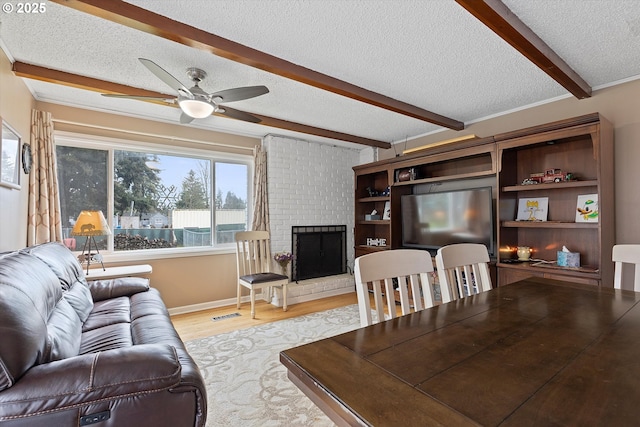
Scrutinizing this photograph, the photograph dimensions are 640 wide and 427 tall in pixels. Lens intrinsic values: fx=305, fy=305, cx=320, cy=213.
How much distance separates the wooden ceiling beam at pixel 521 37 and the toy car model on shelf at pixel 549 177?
0.77 m

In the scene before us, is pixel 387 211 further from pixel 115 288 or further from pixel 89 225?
pixel 89 225

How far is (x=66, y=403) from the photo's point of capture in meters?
1.03

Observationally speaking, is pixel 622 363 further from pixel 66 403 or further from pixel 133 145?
pixel 133 145

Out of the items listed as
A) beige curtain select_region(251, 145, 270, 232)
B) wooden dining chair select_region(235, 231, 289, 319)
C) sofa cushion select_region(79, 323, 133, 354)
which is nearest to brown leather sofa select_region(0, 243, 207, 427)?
sofa cushion select_region(79, 323, 133, 354)

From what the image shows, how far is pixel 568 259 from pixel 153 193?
448 centimetres

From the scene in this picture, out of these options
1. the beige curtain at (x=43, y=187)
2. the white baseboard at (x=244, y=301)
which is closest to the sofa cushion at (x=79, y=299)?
the beige curtain at (x=43, y=187)

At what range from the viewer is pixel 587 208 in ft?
9.23

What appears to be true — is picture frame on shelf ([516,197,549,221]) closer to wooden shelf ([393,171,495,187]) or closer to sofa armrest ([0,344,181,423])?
wooden shelf ([393,171,495,187])

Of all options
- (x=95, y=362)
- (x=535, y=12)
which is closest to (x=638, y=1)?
(x=535, y=12)

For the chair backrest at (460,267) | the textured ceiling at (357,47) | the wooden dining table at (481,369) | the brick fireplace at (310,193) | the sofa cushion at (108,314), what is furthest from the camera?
the brick fireplace at (310,193)

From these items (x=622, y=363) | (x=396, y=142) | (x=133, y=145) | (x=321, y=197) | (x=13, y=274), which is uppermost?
(x=396, y=142)

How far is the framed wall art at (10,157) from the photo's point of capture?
2156 mm

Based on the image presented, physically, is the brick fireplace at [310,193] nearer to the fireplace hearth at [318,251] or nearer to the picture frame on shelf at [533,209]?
the fireplace hearth at [318,251]

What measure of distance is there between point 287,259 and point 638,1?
3.81 meters
